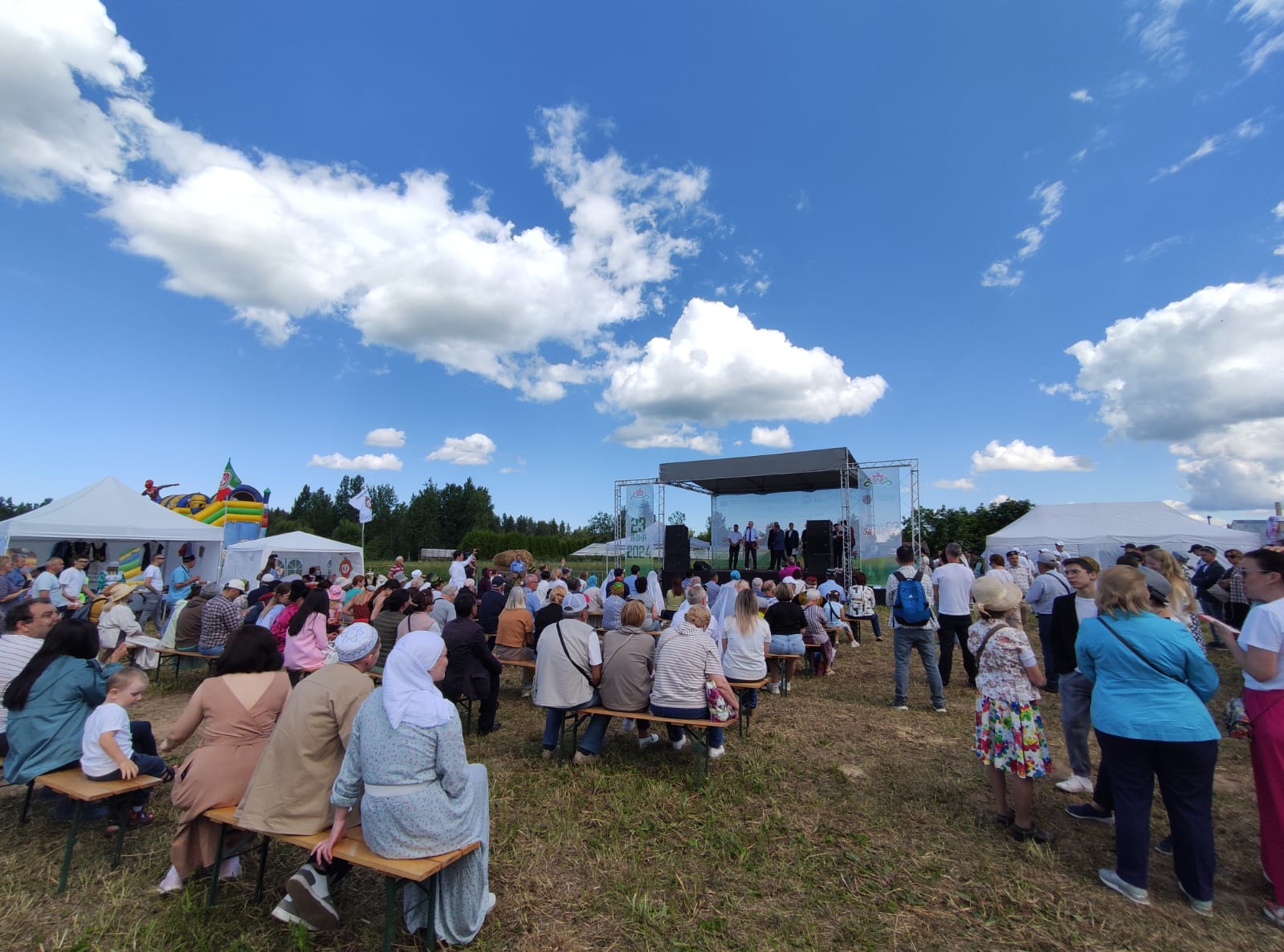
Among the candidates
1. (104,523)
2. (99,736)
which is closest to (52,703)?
(99,736)

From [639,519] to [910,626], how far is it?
37.0 feet

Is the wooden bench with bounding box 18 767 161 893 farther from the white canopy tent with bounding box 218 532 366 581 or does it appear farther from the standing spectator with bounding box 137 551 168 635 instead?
the white canopy tent with bounding box 218 532 366 581

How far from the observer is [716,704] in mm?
3939

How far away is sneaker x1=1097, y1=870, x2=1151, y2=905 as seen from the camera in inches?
97.3

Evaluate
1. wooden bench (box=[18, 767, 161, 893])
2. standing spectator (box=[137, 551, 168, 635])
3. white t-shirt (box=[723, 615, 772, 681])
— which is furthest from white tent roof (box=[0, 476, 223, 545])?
white t-shirt (box=[723, 615, 772, 681])

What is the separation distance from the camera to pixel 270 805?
2.30m

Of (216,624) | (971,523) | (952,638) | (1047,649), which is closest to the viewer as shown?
(1047,649)

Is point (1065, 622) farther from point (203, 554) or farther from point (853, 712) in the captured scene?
point (203, 554)

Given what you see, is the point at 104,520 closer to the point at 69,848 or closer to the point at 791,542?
the point at 69,848

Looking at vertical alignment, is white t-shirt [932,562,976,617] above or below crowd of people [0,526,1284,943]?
above

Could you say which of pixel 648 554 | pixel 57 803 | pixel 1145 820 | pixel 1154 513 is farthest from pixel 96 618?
pixel 1154 513

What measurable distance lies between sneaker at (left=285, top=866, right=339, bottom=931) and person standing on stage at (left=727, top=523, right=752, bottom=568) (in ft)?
47.4

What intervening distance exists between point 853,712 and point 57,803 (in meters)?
5.56

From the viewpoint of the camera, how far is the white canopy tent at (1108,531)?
547 inches
